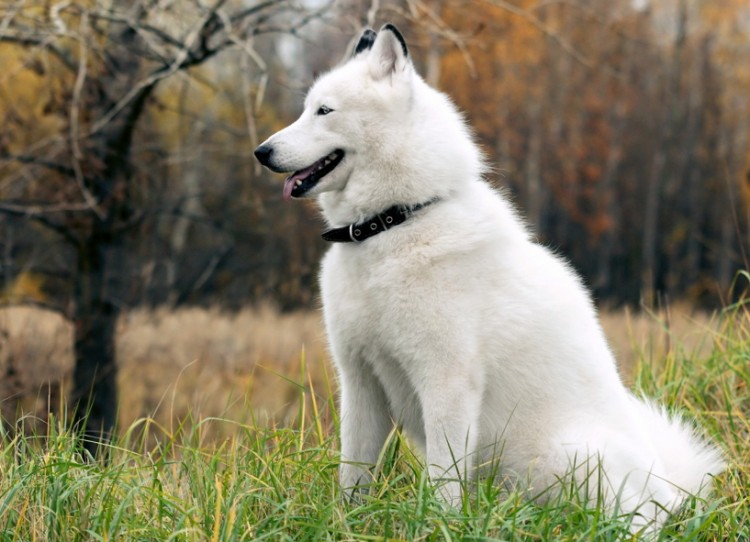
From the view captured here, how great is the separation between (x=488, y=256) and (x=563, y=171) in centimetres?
2442

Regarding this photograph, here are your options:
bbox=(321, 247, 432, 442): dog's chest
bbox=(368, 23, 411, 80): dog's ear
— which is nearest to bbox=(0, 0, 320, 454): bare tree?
bbox=(368, 23, 411, 80): dog's ear

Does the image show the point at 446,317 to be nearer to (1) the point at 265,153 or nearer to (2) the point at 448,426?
(2) the point at 448,426

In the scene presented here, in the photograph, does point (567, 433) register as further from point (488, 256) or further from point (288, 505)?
point (288, 505)

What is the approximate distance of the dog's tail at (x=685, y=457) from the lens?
3.38 m

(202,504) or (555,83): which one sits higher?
(555,83)

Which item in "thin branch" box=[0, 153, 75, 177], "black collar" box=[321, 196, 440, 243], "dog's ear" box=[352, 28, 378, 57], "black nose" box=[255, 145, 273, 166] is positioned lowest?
"black collar" box=[321, 196, 440, 243]

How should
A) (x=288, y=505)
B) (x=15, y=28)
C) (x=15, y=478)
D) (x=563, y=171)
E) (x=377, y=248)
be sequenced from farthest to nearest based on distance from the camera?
(x=563, y=171), (x=15, y=28), (x=377, y=248), (x=15, y=478), (x=288, y=505)

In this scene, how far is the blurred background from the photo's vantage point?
20.3 ft

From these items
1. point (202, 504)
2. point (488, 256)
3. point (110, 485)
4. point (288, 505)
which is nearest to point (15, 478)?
point (110, 485)

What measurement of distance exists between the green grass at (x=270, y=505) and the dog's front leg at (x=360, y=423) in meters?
0.07

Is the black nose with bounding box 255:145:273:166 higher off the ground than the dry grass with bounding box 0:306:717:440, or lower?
higher

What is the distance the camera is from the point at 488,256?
322cm

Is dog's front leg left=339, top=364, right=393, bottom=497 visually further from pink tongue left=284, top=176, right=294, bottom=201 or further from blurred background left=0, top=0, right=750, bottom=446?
pink tongue left=284, top=176, right=294, bottom=201

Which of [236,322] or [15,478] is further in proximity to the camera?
[236,322]
